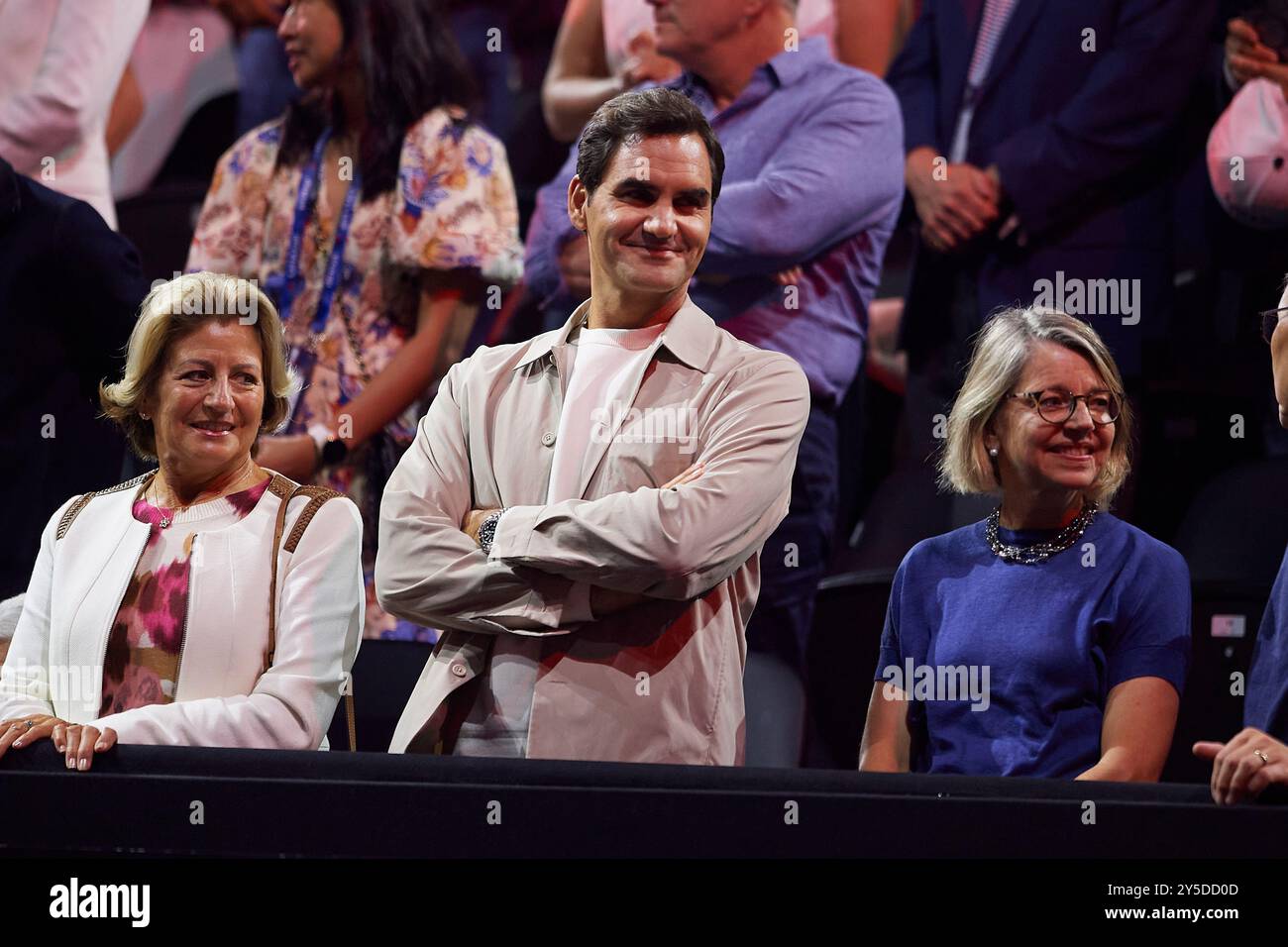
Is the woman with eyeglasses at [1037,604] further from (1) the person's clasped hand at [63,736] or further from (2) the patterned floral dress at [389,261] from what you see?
(2) the patterned floral dress at [389,261]

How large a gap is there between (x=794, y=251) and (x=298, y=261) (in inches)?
46.7

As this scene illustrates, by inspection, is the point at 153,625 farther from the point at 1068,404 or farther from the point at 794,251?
the point at 794,251

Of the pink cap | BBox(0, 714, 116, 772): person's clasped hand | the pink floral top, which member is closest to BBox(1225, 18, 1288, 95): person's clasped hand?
the pink cap

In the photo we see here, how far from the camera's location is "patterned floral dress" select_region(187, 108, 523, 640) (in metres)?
3.69

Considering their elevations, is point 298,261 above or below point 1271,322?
above

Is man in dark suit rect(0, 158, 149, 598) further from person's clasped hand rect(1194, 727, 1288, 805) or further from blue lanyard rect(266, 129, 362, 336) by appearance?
person's clasped hand rect(1194, 727, 1288, 805)

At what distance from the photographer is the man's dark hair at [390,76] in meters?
3.87

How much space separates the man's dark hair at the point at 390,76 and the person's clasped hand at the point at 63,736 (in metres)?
1.98

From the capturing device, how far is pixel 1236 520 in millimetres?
3559

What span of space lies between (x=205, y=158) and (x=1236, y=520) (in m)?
2.68

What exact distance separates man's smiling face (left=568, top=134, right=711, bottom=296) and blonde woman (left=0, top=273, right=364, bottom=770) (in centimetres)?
56

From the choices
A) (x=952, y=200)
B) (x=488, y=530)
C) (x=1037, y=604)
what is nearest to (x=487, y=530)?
(x=488, y=530)

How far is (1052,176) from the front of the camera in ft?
12.2
